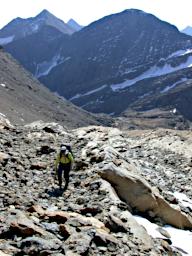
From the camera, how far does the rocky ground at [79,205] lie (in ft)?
44.2

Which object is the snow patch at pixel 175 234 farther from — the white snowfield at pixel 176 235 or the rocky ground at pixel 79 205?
the rocky ground at pixel 79 205

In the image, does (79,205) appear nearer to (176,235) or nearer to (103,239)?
(103,239)

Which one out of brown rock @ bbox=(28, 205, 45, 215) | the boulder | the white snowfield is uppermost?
the boulder

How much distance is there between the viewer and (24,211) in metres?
15.2

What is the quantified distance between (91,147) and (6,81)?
6459 inches

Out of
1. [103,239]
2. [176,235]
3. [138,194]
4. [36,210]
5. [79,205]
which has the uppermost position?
[138,194]

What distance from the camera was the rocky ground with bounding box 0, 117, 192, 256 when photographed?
44.2 ft

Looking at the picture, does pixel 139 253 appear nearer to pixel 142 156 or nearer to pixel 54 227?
pixel 54 227

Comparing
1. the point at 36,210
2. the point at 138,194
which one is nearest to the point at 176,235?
the point at 138,194

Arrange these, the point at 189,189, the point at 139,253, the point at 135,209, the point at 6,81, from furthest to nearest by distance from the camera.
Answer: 1. the point at 6,81
2. the point at 189,189
3. the point at 135,209
4. the point at 139,253

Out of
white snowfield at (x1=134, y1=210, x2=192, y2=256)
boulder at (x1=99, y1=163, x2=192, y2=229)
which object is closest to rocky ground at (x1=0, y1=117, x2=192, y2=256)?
boulder at (x1=99, y1=163, x2=192, y2=229)

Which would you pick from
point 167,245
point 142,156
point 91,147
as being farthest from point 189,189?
point 167,245

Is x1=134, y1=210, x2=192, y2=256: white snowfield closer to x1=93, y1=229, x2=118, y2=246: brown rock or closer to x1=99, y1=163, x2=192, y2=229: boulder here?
x1=99, y1=163, x2=192, y2=229: boulder

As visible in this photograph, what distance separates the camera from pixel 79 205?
17891 mm
